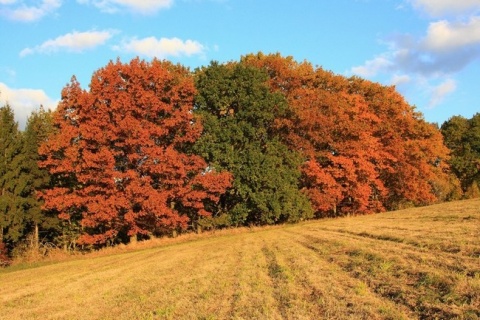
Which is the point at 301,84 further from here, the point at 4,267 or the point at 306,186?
the point at 4,267

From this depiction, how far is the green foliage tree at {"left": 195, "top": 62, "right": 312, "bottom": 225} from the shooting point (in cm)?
3759

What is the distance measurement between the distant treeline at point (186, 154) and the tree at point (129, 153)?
11 centimetres

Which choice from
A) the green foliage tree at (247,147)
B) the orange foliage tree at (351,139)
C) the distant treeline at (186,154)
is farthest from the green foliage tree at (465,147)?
the green foliage tree at (247,147)

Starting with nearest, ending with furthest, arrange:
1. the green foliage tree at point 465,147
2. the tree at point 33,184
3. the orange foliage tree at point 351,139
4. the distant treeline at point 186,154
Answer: the distant treeline at point 186,154, the tree at point 33,184, the orange foliage tree at point 351,139, the green foliage tree at point 465,147

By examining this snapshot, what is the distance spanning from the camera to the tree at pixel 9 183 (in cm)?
3791

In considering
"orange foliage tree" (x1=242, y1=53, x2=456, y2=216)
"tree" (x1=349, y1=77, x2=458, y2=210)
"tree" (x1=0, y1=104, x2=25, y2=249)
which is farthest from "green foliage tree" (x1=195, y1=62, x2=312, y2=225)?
"tree" (x1=0, y1=104, x2=25, y2=249)

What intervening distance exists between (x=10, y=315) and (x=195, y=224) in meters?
29.9

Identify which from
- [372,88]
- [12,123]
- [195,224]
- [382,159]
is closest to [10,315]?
[195,224]

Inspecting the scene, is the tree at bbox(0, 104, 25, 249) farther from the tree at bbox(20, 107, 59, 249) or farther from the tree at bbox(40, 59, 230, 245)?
the tree at bbox(40, 59, 230, 245)

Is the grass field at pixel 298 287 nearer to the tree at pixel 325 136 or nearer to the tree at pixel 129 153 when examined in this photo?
the tree at pixel 129 153

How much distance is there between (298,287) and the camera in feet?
33.3

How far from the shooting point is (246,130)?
38688 mm

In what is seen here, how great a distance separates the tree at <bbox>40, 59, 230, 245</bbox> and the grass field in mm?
16027

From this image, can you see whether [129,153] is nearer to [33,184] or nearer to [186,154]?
[186,154]
